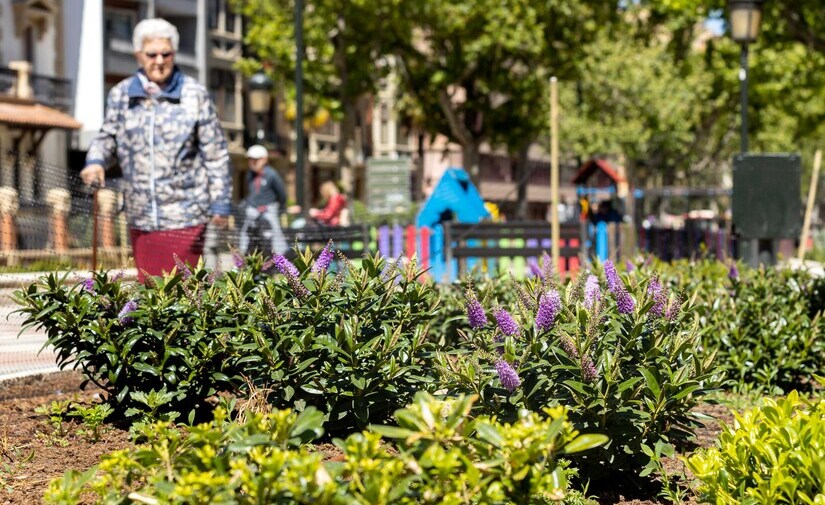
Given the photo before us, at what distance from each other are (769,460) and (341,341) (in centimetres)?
163

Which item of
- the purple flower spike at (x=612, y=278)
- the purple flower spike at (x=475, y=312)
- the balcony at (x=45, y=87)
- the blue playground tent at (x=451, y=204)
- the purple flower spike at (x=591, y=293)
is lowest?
the purple flower spike at (x=475, y=312)

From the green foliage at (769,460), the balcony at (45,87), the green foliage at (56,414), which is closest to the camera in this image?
the green foliage at (769,460)

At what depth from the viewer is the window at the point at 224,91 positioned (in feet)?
200

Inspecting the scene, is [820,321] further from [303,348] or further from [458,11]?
[458,11]

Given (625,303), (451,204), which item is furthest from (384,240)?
(625,303)

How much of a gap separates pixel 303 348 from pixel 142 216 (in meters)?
3.36

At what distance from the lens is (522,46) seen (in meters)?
43.3

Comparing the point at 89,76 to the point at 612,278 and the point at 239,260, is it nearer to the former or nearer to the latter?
the point at 239,260

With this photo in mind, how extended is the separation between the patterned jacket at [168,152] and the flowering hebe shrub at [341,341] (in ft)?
9.06

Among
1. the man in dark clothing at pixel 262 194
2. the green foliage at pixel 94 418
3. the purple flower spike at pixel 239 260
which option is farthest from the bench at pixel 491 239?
the green foliage at pixel 94 418

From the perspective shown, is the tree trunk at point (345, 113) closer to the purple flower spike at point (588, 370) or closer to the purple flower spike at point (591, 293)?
the purple flower spike at point (591, 293)

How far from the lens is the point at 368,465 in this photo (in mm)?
3070

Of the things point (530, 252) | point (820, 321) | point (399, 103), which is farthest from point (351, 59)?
point (820, 321)

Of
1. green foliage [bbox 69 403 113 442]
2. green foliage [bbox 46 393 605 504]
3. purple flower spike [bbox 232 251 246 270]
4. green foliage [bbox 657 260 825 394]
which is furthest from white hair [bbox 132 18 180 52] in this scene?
green foliage [bbox 46 393 605 504]
